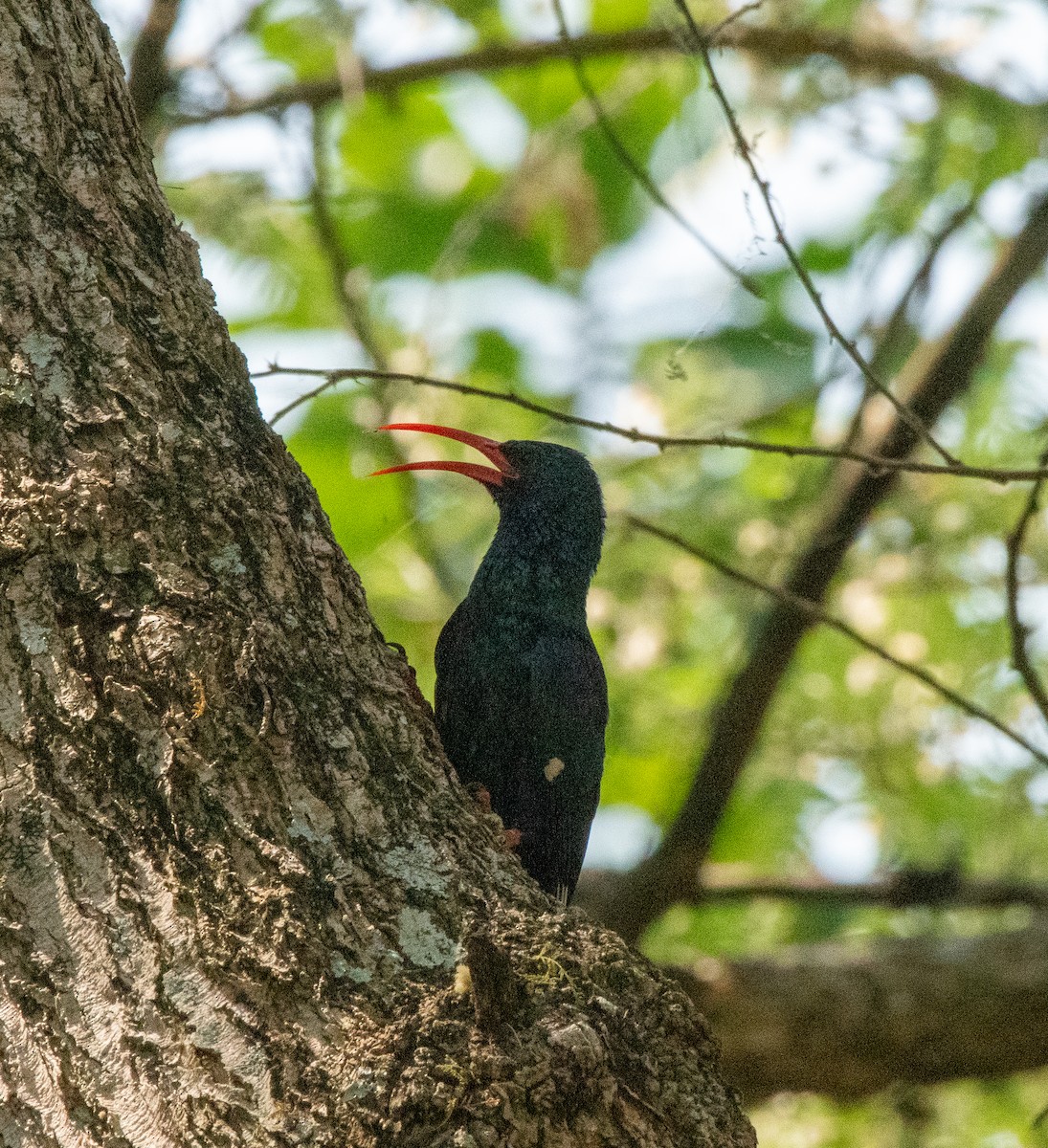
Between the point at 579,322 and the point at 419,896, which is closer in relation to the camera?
the point at 419,896

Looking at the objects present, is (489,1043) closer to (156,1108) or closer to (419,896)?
(419,896)

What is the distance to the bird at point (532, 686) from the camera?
178 inches

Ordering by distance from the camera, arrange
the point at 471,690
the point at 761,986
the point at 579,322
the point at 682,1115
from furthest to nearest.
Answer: the point at 579,322 < the point at 761,986 < the point at 471,690 < the point at 682,1115

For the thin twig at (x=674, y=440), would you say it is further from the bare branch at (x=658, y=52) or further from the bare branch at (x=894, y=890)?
the bare branch at (x=658, y=52)

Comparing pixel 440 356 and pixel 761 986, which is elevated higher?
pixel 440 356

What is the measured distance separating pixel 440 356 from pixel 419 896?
4942 mm

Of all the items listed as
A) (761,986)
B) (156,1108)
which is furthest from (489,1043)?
(761,986)

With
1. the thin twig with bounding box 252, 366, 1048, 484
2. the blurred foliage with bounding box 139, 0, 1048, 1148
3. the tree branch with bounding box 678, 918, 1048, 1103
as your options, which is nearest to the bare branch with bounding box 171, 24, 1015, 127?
the blurred foliage with bounding box 139, 0, 1048, 1148

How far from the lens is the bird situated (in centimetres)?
451

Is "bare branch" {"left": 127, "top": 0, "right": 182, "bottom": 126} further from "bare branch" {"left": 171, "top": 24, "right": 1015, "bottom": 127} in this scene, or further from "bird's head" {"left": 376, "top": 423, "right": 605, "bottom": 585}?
"bird's head" {"left": 376, "top": 423, "right": 605, "bottom": 585}

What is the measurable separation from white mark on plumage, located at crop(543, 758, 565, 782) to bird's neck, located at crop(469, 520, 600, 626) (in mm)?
498

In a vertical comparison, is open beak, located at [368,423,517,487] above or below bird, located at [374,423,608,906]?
above

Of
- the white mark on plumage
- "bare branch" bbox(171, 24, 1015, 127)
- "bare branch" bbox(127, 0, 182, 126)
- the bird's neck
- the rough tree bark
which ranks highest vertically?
"bare branch" bbox(171, 24, 1015, 127)

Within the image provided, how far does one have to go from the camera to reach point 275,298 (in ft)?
25.3
